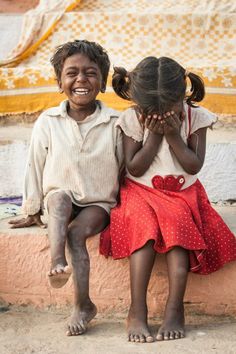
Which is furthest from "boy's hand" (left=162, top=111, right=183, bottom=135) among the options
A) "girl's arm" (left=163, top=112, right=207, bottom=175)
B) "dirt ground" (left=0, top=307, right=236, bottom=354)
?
"dirt ground" (left=0, top=307, right=236, bottom=354)

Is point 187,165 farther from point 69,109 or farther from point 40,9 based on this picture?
point 40,9

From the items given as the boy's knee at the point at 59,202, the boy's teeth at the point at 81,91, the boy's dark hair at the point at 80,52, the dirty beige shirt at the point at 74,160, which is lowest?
the boy's knee at the point at 59,202

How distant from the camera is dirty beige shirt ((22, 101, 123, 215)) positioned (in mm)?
3037

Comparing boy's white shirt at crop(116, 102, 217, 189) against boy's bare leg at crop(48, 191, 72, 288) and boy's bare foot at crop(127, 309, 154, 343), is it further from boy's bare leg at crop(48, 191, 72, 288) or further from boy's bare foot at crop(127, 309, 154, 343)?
boy's bare foot at crop(127, 309, 154, 343)

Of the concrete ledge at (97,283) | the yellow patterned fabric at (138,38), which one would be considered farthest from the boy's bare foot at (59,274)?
the yellow patterned fabric at (138,38)

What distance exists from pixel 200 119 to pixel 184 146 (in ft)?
0.60

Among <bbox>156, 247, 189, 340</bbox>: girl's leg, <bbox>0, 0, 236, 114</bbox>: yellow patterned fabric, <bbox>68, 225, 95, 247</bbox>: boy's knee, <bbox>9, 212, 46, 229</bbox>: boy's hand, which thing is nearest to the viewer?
<bbox>156, 247, 189, 340</bbox>: girl's leg

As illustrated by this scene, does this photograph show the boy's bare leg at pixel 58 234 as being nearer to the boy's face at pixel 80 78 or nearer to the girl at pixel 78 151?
the girl at pixel 78 151

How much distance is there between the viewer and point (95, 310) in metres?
2.86

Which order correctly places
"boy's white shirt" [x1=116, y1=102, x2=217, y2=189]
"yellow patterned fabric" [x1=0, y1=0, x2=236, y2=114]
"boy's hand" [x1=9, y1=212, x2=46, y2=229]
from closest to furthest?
"boy's white shirt" [x1=116, y1=102, x2=217, y2=189] → "boy's hand" [x1=9, y1=212, x2=46, y2=229] → "yellow patterned fabric" [x1=0, y1=0, x2=236, y2=114]

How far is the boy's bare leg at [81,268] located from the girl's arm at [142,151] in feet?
0.95

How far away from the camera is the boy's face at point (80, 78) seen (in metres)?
3.06

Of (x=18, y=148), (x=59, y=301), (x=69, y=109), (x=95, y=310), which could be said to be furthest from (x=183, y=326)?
(x=18, y=148)

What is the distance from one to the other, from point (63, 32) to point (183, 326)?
275cm
